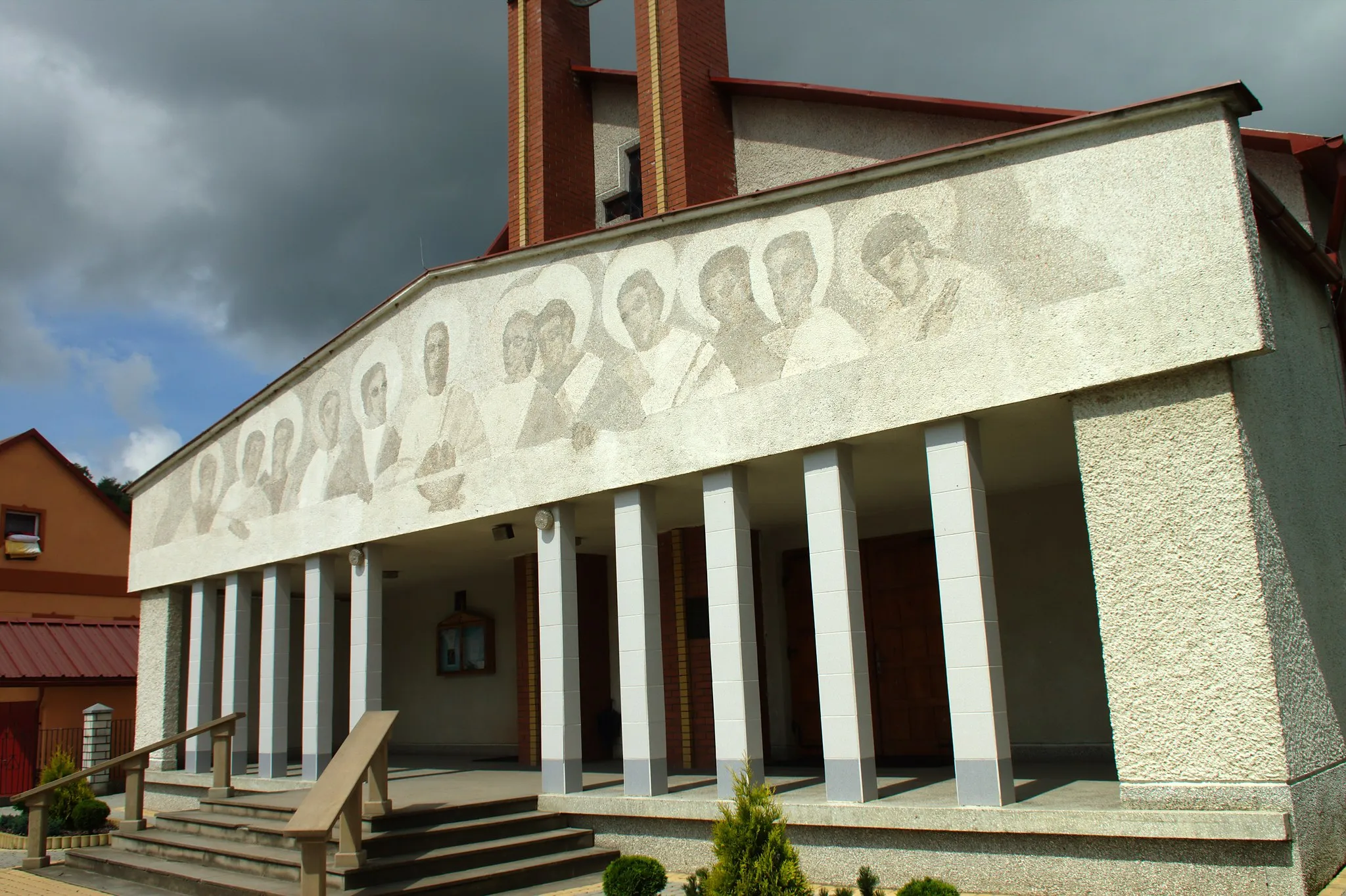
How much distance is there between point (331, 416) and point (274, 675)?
11.0 ft

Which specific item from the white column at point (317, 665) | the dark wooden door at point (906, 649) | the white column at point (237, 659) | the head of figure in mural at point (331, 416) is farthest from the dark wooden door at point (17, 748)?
the dark wooden door at point (906, 649)

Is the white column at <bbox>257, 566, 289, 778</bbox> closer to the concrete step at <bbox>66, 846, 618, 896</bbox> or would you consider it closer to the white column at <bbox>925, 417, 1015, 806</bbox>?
the concrete step at <bbox>66, 846, 618, 896</bbox>

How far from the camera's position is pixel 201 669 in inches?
582

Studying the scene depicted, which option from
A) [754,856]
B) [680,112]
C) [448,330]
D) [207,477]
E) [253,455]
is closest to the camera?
[754,856]

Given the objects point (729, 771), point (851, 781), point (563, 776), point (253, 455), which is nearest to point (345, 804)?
point (563, 776)

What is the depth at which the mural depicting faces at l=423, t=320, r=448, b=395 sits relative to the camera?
1164 centimetres

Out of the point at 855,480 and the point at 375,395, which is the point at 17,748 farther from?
the point at 855,480

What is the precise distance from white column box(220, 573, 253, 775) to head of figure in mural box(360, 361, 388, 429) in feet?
11.9

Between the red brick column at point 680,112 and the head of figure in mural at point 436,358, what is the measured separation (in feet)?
9.76

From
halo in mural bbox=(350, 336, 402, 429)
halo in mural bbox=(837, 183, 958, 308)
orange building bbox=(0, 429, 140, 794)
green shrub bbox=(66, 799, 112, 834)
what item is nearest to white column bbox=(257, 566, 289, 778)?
green shrub bbox=(66, 799, 112, 834)

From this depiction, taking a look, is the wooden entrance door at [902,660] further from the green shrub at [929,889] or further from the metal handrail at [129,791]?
the metal handrail at [129,791]

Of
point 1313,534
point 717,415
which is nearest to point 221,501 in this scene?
point 717,415

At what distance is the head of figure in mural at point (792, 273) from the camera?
8359mm

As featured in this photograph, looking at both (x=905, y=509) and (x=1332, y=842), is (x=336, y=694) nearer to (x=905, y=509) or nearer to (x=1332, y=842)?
(x=905, y=509)
